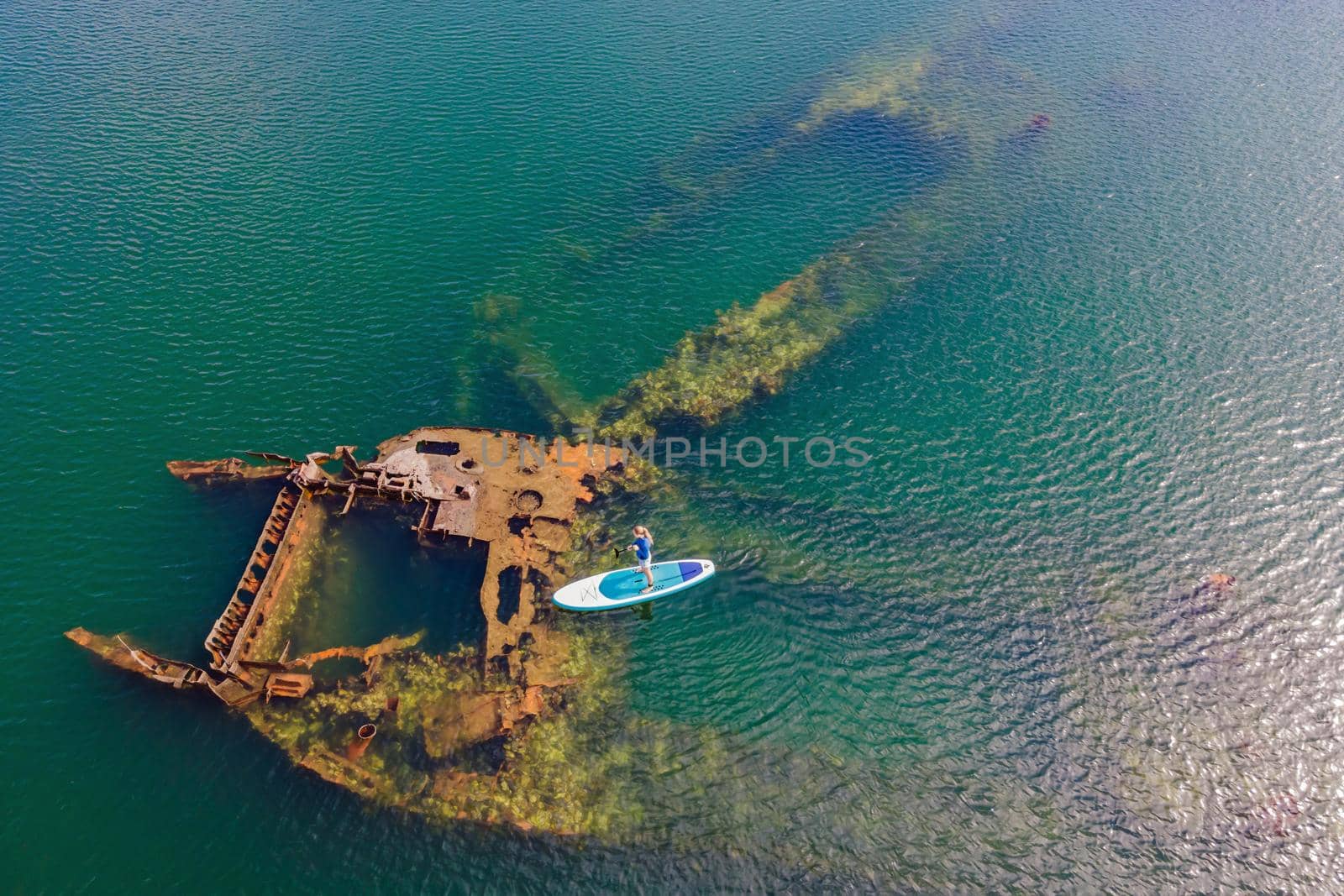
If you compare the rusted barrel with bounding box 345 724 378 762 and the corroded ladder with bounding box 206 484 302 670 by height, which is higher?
the corroded ladder with bounding box 206 484 302 670

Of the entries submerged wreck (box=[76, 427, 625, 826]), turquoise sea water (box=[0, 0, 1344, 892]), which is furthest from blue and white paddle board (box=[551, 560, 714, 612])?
submerged wreck (box=[76, 427, 625, 826])

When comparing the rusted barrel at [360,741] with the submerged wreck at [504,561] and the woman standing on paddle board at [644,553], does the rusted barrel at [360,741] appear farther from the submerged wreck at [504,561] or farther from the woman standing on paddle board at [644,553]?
the woman standing on paddle board at [644,553]

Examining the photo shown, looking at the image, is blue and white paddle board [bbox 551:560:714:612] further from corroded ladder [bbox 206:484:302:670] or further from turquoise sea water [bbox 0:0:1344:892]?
corroded ladder [bbox 206:484:302:670]

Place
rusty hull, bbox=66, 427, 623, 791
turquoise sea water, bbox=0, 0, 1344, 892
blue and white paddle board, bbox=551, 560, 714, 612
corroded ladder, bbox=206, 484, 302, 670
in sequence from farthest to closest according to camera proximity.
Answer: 1. blue and white paddle board, bbox=551, 560, 714, 612
2. corroded ladder, bbox=206, 484, 302, 670
3. rusty hull, bbox=66, 427, 623, 791
4. turquoise sea water, bbox=0, 0, 1344, 892

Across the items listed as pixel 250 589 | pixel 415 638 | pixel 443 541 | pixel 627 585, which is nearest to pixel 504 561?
pixel 443 541

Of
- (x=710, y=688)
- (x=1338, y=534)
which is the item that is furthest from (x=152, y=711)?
(x=1338, y=534)

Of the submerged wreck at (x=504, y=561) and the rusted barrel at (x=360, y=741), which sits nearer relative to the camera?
the submerged wreck at (x=504, y=561)

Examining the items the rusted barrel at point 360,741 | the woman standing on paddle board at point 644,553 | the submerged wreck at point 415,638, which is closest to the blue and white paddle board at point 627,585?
the woman standing on paddle board at point 644,553
